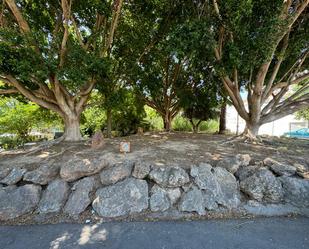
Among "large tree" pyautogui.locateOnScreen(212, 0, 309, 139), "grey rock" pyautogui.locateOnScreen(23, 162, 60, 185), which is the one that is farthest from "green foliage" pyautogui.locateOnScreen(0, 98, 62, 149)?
"large tree" pyautogui.locateOnScreen(212, 0, 309, 139)

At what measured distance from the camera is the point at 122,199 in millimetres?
3346

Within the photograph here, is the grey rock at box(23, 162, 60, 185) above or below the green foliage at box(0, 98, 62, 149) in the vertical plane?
below

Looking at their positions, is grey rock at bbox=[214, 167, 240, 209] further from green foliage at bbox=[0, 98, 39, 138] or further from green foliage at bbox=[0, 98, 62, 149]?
green foliage at bbox=[0, 98, 39, 138]

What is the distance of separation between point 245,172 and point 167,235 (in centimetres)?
210

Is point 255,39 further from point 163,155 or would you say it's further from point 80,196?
point 80,196

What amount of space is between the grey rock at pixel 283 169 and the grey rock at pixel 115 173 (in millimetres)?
2881

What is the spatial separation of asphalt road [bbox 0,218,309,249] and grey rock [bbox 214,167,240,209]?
389 millimetres

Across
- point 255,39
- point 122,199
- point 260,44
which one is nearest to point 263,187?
point 122,199

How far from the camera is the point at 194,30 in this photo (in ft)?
14.6

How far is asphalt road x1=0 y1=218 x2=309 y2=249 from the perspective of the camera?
98.3 inches

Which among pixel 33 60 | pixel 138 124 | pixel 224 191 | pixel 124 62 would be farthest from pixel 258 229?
pixel 138 124

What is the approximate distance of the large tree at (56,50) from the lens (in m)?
4.71

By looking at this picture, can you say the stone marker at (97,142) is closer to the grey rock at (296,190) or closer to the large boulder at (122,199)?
the large boulder at (122,199)

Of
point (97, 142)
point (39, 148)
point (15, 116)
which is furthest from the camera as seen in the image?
point (15, 116)
